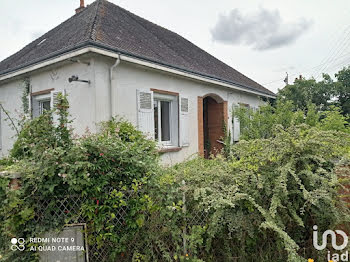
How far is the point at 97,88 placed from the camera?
5.26 m

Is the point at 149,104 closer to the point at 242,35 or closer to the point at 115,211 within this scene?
the point at 115,211

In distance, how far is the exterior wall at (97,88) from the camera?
17.4 feet

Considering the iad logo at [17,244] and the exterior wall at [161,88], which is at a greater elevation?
the exterior wall at [161,88]

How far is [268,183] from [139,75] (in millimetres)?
4426

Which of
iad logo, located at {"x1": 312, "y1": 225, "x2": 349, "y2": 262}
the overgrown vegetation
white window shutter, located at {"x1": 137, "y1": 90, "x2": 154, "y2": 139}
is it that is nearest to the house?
white window shutter, located at {"x1": 137, "y1": 90, "x2": 154, "y2": 139}

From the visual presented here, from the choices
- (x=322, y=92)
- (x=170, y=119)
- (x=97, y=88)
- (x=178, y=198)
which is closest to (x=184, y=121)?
(x=170, y=119)

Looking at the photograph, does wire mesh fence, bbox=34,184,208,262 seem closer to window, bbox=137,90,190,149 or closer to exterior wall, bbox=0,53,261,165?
exterior wall, bbox=0,53,261,165

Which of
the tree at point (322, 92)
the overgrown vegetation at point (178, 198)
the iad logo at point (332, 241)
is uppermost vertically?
the tree at point (322, 92)

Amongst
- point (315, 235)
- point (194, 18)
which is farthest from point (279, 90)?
point (315, 235)

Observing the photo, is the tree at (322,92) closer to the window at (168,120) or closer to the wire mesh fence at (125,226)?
the window at (168,120)


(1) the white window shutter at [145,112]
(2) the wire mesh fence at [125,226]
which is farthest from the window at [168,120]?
(2) the wire mesh fence at [125,226]

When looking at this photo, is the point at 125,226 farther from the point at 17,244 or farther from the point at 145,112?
the point at 145,112

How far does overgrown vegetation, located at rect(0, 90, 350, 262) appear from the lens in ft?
8.49

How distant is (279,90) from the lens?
1534 cm
